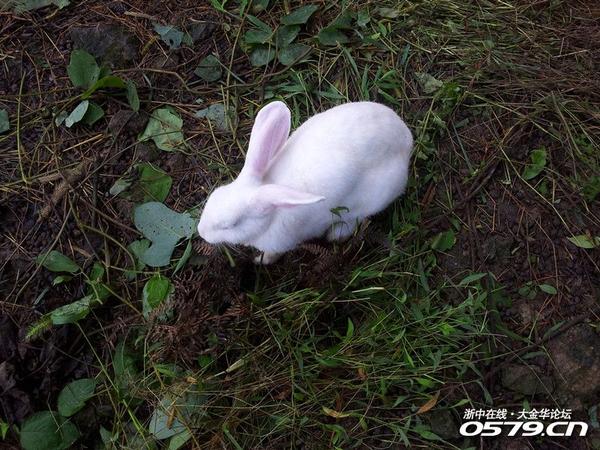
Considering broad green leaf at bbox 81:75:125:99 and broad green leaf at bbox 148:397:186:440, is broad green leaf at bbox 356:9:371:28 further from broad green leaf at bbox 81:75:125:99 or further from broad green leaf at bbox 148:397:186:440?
broad green leaf at bbox 148:397:186:440

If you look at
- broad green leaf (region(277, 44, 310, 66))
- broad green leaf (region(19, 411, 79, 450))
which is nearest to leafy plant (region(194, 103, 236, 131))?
broad green leaf (region(277, 44, 310, 66))

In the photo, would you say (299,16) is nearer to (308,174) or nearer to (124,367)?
(308,174)

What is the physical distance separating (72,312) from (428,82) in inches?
87.0

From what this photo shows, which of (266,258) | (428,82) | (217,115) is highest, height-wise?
(217,115)

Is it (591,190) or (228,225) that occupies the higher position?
(228,225)

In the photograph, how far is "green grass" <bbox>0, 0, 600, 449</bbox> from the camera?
2570mm

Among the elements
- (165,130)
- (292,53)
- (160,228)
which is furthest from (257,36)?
(160,228)

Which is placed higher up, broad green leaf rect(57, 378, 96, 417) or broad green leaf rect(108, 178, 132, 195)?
broad green leaf rect(108, 178, 132, 195)

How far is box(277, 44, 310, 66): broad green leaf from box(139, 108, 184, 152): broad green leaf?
68 cm

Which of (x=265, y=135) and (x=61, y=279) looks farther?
(x=61, y=279)

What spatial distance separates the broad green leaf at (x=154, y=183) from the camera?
9.91ft

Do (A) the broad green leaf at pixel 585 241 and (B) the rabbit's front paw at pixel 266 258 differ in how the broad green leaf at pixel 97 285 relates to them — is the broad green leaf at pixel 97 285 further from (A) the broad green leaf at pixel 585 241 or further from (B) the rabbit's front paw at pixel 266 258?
(A) the broad green leaf at pixel 585 241

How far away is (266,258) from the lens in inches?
110

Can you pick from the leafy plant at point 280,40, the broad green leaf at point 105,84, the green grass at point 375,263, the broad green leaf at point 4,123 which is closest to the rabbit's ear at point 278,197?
the green grass at point 375,263
